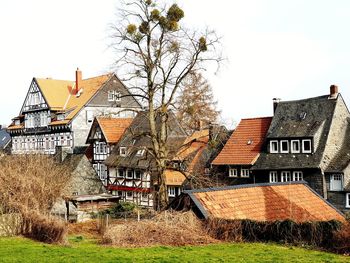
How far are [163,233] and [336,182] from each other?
20263mm

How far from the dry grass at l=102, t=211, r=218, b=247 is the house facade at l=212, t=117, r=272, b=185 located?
20.5 metres

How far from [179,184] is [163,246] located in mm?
24562

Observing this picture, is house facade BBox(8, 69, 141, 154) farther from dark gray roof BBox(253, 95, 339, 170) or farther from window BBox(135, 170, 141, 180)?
dark gray roof BBox(253, 95, 339, 170)

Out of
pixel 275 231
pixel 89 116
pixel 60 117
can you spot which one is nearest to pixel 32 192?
pixel 275 231

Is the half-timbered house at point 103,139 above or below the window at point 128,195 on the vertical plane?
above

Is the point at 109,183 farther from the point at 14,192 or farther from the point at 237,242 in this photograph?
the point at 237,242

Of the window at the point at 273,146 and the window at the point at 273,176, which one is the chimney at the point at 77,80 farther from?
the window at the point at 273,176

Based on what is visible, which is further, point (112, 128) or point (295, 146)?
point (112, 128)

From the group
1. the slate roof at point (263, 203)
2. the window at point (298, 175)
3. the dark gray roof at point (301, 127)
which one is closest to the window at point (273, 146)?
the dark gray roof at point (301, 127)

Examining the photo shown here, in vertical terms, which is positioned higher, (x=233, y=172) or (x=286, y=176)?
(x=233, y=172)

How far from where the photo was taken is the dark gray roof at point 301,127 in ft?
127

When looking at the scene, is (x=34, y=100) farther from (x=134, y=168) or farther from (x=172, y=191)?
(x=172, y=191)

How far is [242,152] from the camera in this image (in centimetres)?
4284

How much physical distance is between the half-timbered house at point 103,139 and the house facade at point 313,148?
18714mm
